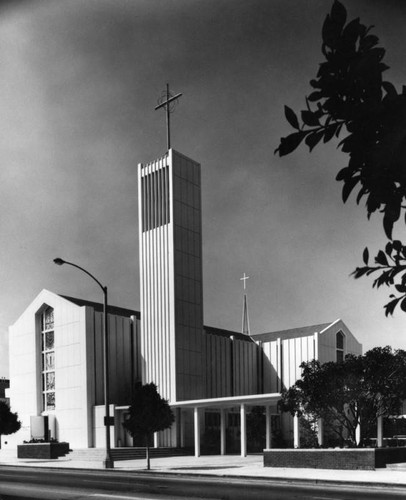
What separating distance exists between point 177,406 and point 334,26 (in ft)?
146

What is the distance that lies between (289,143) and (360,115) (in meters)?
0.35

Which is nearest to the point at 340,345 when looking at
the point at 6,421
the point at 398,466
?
the point at 6,421

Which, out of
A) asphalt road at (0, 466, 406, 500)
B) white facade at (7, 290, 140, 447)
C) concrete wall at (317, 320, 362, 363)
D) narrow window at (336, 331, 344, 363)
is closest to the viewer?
asphalt road at (0, 466, 406, 500)

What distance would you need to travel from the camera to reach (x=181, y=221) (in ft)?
167

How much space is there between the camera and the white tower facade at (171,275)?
49.2m

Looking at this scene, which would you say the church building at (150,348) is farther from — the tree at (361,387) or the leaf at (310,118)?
the leaf at (310,118)

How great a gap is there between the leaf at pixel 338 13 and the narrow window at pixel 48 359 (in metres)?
54.5

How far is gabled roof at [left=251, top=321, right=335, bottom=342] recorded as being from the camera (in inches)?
2525

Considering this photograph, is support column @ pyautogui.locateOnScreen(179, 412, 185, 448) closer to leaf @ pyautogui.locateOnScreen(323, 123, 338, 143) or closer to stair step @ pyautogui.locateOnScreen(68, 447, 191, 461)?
stair step @ pyautogui.locateOnScreen(68, 447, 191, 461)

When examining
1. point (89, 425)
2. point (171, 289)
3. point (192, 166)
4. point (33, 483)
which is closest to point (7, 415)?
point (89, 425)

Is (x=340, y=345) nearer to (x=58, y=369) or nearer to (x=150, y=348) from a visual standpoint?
(x=150, y=348)

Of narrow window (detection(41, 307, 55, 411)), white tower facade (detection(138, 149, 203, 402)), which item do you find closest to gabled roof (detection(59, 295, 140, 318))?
narrow window (detection(41, 307, 55, 411))

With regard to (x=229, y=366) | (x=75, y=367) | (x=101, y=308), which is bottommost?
(x=229, y=366)

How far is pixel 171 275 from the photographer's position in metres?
49.5
